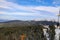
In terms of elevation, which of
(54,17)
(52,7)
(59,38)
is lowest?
(59,38)

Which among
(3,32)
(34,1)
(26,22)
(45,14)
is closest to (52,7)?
(45,14)

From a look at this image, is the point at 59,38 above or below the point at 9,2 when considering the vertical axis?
below

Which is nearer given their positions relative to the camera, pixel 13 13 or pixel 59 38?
pixel 13 13

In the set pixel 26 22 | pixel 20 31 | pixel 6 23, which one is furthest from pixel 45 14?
pixel 6 23

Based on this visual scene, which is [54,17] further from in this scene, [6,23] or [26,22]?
[6,23]

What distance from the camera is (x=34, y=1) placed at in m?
2.34

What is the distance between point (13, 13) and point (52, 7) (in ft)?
2.14

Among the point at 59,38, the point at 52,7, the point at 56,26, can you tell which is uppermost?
the point at 52,7

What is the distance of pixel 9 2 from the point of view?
2.22m

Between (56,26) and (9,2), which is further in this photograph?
(56,26)

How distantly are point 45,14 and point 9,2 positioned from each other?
0.62 metres

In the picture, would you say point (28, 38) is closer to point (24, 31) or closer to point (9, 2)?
point (24, 31)

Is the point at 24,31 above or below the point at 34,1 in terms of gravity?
below

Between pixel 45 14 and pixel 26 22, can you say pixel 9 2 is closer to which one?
pixel 26 22
